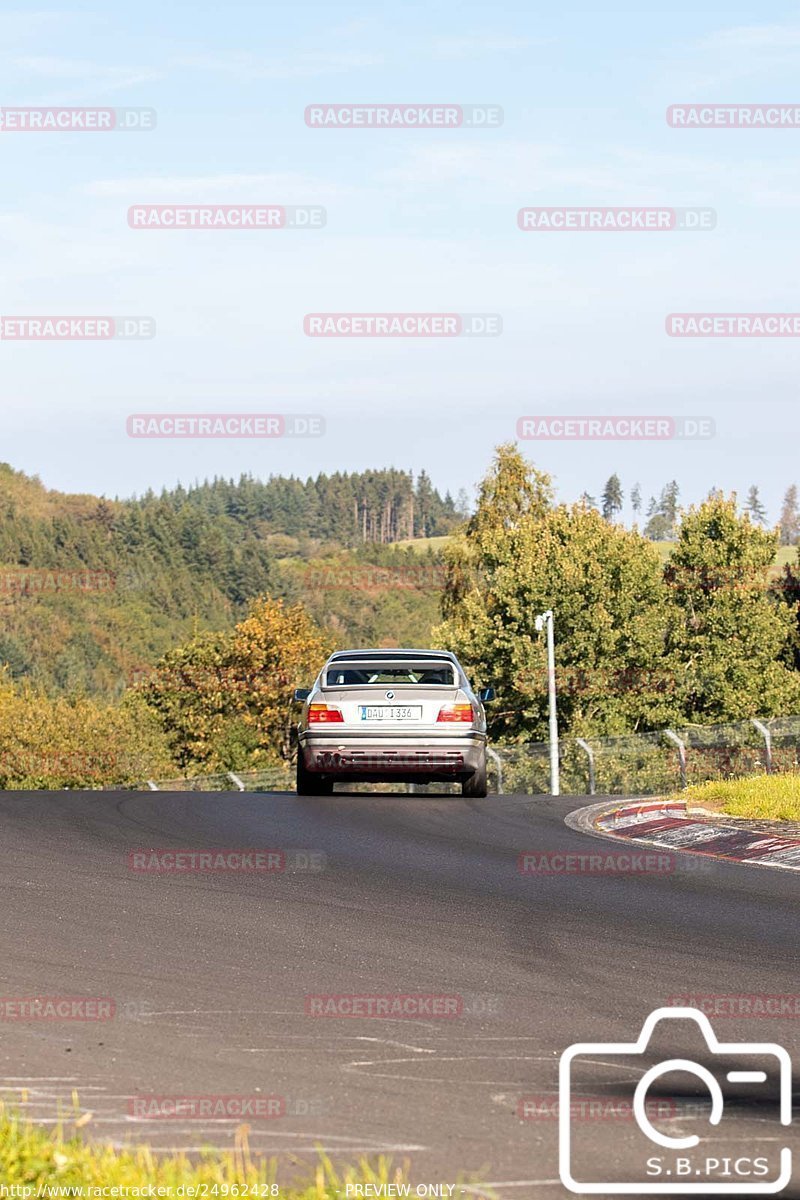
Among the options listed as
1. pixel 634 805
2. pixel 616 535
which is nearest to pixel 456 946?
pixel 634 805

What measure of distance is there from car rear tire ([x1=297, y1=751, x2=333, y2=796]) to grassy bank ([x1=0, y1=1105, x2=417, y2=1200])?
1461cm

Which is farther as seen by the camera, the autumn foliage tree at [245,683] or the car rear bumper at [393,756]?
the autumn foliage tree at [245,683]

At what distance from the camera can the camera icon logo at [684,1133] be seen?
5141 millimetres

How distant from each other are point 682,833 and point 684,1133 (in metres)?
10.3

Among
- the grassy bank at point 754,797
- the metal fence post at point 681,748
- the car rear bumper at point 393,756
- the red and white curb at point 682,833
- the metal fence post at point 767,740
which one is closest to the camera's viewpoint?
the red and white curb at point 682,833

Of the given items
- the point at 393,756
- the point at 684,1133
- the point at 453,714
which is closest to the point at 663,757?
the point at 453,714

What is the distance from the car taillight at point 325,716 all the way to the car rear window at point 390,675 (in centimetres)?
43

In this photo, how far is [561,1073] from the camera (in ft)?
20.5

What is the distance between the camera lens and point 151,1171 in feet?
16.2

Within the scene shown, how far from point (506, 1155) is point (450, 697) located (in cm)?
1396

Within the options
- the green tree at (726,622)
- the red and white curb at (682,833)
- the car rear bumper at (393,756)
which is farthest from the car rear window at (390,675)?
the green tree at (726,622)

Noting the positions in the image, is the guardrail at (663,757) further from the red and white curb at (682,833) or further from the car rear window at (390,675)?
the red and white curb at (682,833)

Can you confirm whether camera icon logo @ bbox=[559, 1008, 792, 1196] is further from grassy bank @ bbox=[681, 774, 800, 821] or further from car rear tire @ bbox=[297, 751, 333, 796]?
car rear tire @ bbox=[297, 751, 333, 796]

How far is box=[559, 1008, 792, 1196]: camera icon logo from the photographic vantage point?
16.9 ft
